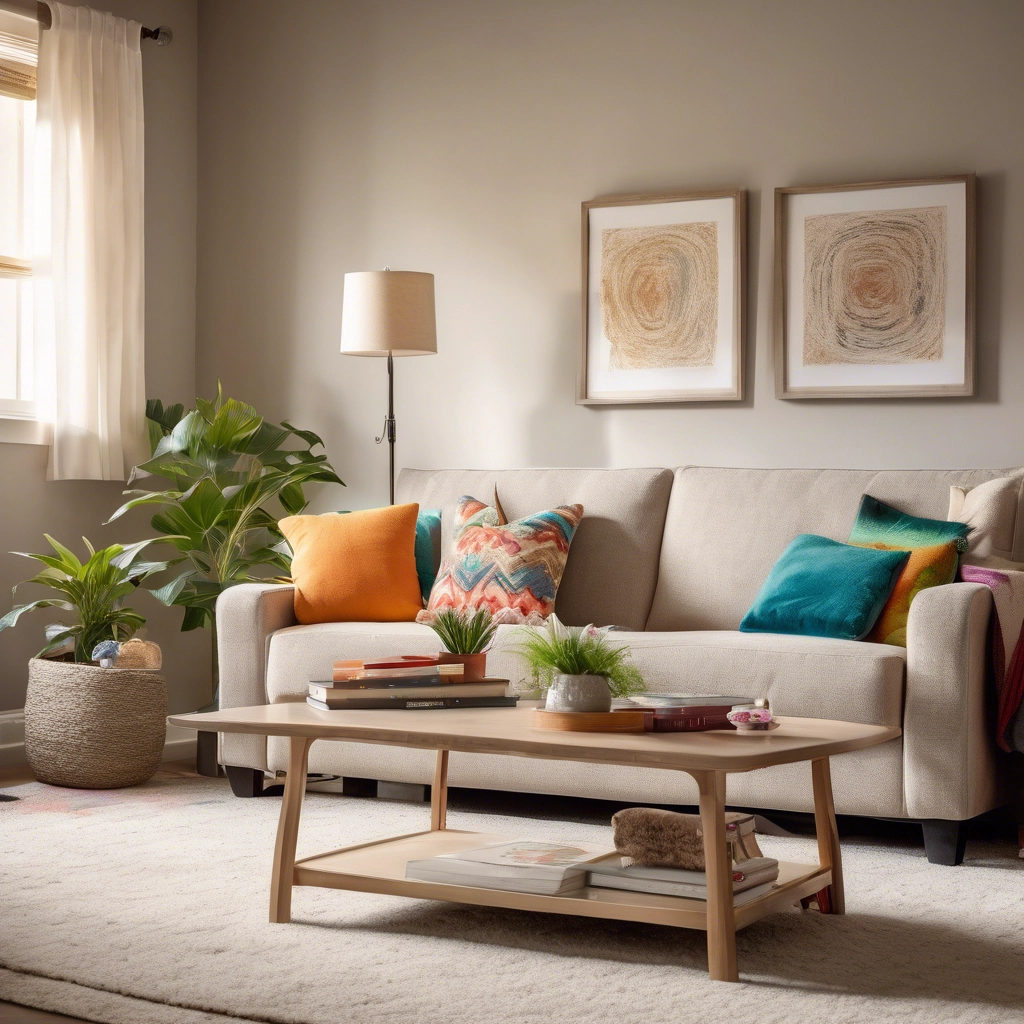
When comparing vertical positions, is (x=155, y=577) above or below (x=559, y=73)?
below

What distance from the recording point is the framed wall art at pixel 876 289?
4.03m

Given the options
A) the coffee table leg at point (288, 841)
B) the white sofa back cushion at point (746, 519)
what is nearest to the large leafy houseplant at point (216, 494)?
the white sofa back cushion at point (746, 519)

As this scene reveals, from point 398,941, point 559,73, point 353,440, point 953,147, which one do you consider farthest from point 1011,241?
point 398,941

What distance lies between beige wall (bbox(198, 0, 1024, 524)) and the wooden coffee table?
1.97 m

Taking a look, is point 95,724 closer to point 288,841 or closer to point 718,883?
point 288,841

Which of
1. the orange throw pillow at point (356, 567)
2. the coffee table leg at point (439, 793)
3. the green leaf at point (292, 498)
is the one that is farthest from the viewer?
the green leaf at point (292, 498)

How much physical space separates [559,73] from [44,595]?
96.2 inches

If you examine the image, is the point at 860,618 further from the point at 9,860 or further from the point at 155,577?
the point at 155,577

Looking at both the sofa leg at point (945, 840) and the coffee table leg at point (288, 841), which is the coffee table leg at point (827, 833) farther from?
the coffee table leg at point (288, 841)

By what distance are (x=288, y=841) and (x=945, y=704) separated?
4.70 ft

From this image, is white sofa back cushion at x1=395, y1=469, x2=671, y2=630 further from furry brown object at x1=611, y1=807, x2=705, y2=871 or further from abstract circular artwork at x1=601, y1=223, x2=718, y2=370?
furry brown object at x1=611, y1=807, x2=705, y2=871

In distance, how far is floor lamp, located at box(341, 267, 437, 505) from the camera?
4.35 metres

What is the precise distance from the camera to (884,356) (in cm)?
412

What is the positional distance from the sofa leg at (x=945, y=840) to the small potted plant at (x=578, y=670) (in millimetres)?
997
